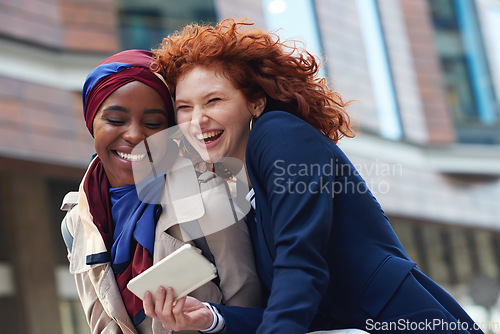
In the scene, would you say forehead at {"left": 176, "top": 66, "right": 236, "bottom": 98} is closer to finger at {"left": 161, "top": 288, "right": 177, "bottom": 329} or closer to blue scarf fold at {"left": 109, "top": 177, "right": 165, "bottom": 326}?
blue scarf fold at {"left": 109, "top": 177, "right": 165, "bottom": 326}

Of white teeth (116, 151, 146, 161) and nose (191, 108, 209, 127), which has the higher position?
nose (191, 108, 209, 127)

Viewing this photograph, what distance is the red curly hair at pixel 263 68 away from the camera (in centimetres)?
206

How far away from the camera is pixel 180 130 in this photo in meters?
2.18

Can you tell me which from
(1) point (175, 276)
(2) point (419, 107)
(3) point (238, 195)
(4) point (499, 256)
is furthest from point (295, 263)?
(4) point (499, 256)

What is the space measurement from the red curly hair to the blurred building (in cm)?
211

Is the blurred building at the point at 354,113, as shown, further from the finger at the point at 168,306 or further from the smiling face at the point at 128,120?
the finger at the point at 168,306

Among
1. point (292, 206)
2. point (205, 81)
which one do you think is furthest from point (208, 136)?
point (292, 206)

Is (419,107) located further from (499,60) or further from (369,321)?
(369,321)

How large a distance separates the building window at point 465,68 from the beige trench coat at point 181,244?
10089 mm

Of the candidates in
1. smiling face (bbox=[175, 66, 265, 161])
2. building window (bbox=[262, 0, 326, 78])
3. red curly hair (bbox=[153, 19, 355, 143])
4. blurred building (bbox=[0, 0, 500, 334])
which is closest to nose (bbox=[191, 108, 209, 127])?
smiling face (bbox=[175, 66, 265, 161])

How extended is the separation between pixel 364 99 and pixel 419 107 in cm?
143

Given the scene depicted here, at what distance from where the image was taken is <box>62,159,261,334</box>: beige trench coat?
195 centimetres

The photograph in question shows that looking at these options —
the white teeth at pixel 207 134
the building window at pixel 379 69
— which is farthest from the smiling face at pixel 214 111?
the building window at pixel 379 69

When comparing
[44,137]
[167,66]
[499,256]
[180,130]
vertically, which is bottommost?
[499,256]
